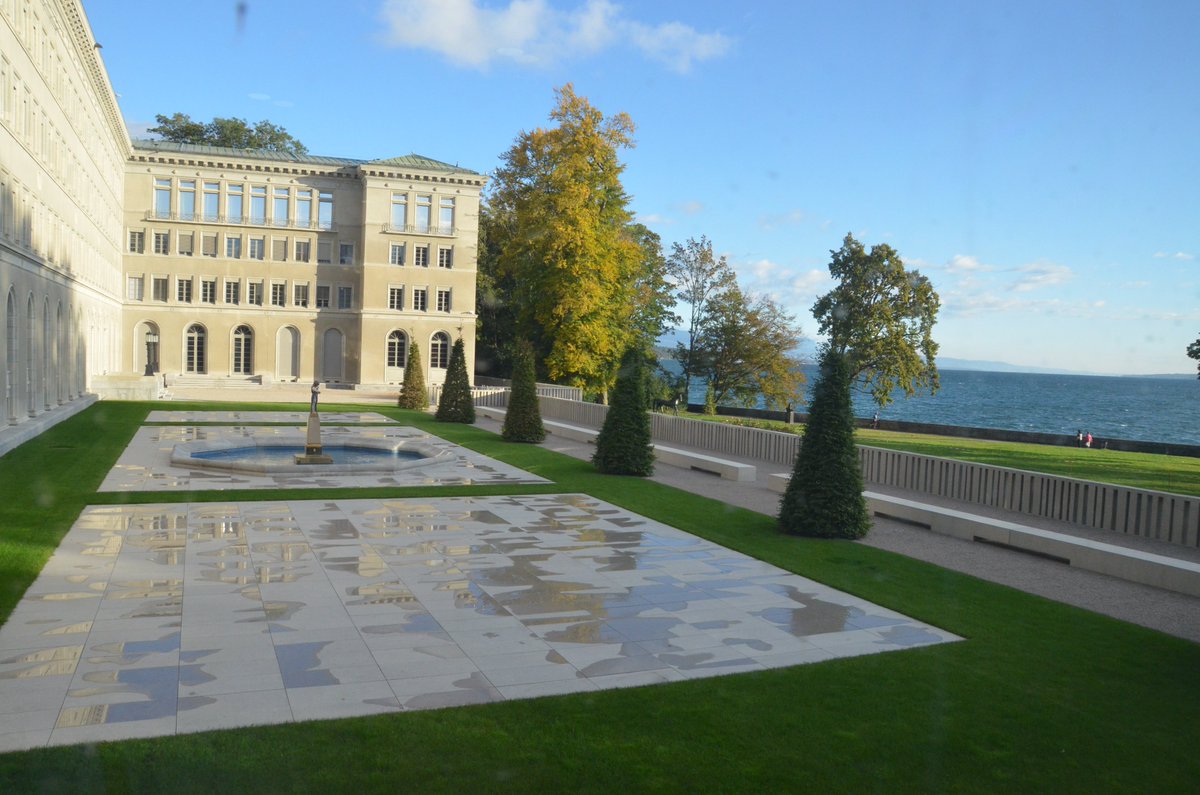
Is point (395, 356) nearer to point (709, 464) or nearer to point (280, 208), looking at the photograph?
point (280, 208)

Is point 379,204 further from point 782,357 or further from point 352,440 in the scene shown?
point 352,440

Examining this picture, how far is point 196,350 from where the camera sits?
5612 cm

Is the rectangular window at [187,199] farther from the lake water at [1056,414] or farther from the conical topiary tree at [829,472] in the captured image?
the conical topiary tree at [829,472]

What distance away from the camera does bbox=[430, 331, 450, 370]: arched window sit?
57.4m

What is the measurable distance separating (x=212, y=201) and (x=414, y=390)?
24.9 metres

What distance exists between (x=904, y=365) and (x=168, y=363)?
134ft

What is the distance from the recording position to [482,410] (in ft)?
115

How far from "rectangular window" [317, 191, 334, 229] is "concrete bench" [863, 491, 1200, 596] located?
4851cm

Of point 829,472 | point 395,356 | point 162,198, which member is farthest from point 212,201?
point 829,472

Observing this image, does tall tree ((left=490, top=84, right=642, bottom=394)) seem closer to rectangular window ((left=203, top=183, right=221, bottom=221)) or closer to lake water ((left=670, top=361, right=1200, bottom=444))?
lake water ((left=670, top=361, right=1200, bottom=444))

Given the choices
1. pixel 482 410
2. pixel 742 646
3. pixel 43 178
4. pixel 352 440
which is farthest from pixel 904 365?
pixel 742 646

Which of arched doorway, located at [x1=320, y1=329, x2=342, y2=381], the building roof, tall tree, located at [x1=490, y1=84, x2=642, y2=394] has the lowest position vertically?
arched doorway, located at [x1=320, y1=329, x2=342, y2=381]

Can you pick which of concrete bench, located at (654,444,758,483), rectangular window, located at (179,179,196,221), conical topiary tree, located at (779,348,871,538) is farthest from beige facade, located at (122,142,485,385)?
conical topiary tree, located at (779,348,871,538)

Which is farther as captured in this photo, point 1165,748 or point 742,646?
point 742,646
